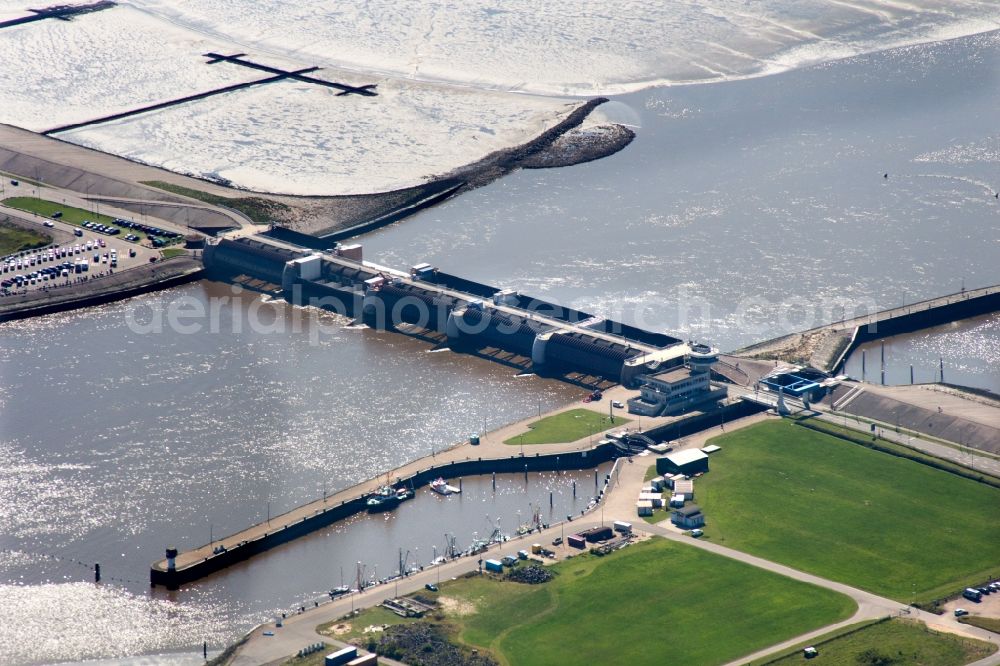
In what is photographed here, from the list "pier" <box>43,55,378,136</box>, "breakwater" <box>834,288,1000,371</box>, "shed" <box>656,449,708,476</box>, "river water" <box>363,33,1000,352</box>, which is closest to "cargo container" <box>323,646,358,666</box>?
"shed" <box>656,449,708,476</box>

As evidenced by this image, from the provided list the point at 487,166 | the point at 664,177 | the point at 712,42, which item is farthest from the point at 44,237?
the point at 712,42

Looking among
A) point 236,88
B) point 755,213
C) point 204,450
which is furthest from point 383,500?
point 236,88

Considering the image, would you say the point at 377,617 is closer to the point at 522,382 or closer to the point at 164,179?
the point at 522,382

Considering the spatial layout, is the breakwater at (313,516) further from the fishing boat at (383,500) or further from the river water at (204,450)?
the river water at (204,450)

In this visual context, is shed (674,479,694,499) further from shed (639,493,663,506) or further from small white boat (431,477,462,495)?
small white boat (431,477,462,495)

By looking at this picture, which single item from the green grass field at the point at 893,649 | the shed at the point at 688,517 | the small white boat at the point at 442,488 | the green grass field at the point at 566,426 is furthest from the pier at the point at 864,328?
the green grass field at the point at 893,649
